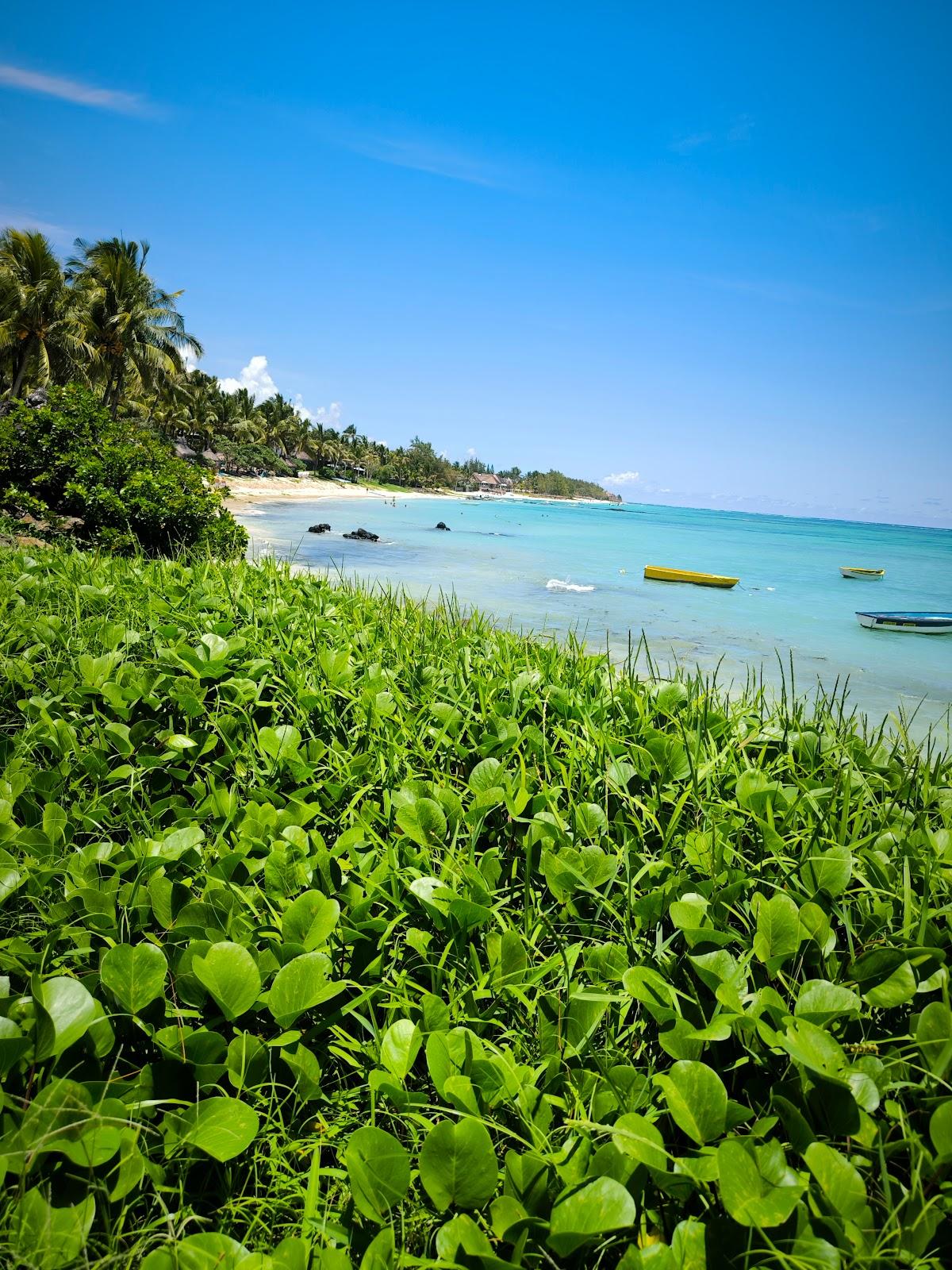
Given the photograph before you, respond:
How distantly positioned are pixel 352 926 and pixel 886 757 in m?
1.58

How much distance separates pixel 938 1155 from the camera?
2.40 feet

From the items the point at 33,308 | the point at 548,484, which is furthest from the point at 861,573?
the point at 548,484

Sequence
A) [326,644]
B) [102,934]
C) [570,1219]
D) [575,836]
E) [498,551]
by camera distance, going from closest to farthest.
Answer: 1. [570,1219]
2. [102,934]
3. [575,836]
4. [326,644]
5. [498,551]

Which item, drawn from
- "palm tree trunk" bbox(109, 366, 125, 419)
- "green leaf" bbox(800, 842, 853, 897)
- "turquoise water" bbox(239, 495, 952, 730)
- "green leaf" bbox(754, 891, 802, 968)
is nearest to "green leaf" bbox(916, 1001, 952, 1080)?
"green leaf" bbox(754, 891, 802, 968)

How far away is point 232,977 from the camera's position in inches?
37.3

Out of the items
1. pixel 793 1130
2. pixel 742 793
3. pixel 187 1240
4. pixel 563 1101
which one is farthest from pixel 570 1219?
pixel 742 793

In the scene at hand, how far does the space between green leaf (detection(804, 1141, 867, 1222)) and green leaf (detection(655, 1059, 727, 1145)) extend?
0.11 meters

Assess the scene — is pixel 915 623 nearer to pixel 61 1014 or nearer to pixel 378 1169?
pixel 378 1169

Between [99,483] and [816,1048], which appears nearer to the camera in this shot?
[816,1048]

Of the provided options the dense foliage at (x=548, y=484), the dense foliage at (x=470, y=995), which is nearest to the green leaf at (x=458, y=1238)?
the dense foliage at (x=470, y=995)

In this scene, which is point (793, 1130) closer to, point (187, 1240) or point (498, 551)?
point (187, 1240)

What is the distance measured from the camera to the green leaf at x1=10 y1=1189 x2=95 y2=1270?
2.23 ft

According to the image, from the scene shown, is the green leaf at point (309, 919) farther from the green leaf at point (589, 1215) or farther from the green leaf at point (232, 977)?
the green leaf at point (589, 1215)

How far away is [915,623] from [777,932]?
17.2m
